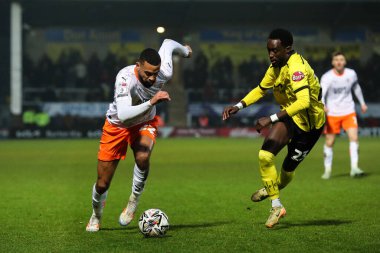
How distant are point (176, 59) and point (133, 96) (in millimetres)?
31647

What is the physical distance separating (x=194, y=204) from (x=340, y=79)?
5653mm

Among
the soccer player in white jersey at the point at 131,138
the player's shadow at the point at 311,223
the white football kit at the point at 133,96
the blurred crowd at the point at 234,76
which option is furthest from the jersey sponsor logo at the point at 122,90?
the blurred crowd at the point at 234,76

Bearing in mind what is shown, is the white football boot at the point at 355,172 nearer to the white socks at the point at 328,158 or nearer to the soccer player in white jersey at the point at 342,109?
the soccer player in white jersey at the point at 342,109

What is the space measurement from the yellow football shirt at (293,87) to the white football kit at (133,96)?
4.17 ft

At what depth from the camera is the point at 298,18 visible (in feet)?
137

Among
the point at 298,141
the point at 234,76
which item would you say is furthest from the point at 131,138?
the point at 234,76

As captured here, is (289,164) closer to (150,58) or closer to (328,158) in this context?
(150,58)

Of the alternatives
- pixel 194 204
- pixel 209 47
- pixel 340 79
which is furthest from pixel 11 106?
pixel 194 204

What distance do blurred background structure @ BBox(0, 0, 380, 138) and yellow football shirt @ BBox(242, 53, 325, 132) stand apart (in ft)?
84.5

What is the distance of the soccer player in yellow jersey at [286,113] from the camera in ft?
27.6

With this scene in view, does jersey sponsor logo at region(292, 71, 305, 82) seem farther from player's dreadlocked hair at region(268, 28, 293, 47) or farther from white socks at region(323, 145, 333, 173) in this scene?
white socks at region(323, 145, 333, 173)

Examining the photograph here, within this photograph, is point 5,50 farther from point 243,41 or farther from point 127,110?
point 127,110

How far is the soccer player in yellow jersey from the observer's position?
8.41 m

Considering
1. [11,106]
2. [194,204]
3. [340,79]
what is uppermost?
[340,79]
